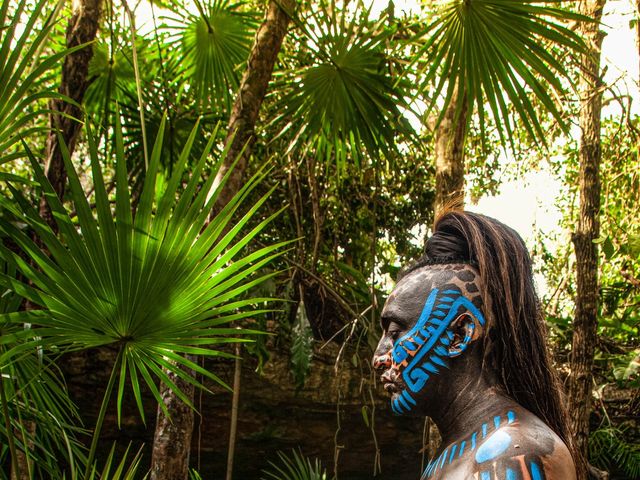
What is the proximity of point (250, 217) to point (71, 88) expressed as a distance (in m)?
1.34

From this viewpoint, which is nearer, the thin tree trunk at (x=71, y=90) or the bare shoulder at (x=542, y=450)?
the bare shoulder at (x=542, y=450)

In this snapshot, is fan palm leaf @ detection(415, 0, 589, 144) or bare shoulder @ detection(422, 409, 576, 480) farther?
fan palm leaf @ detection(415, 0, 589, 144)

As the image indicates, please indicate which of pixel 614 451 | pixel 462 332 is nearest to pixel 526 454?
pixel 462 332

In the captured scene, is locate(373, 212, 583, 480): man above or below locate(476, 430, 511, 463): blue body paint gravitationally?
above

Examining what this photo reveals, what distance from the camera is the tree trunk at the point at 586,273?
4477 millimetres

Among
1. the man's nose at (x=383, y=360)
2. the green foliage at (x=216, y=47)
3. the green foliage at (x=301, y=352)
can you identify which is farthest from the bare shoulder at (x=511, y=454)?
the green foliage at (x=216, y=47)

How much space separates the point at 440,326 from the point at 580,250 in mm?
3259

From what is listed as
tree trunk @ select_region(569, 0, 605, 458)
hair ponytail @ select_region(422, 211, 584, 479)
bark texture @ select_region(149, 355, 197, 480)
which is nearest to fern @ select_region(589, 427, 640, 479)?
tree trunk @ select_region(569, 0, 605, 458)

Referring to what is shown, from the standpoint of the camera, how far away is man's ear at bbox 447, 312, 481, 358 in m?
1.65

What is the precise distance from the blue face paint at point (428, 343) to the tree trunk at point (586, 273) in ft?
10.4

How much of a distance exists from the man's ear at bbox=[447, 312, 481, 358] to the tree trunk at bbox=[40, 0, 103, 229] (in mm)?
1938

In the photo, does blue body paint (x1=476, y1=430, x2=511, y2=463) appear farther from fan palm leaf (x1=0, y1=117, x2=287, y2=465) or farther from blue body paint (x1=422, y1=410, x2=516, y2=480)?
fan palm leaf (x1=0, y1=117, x2=287, y2=465)

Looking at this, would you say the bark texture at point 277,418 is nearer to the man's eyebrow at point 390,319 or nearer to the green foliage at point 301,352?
the green foliage at point 301,352

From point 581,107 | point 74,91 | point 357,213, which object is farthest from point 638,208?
point 74,91
